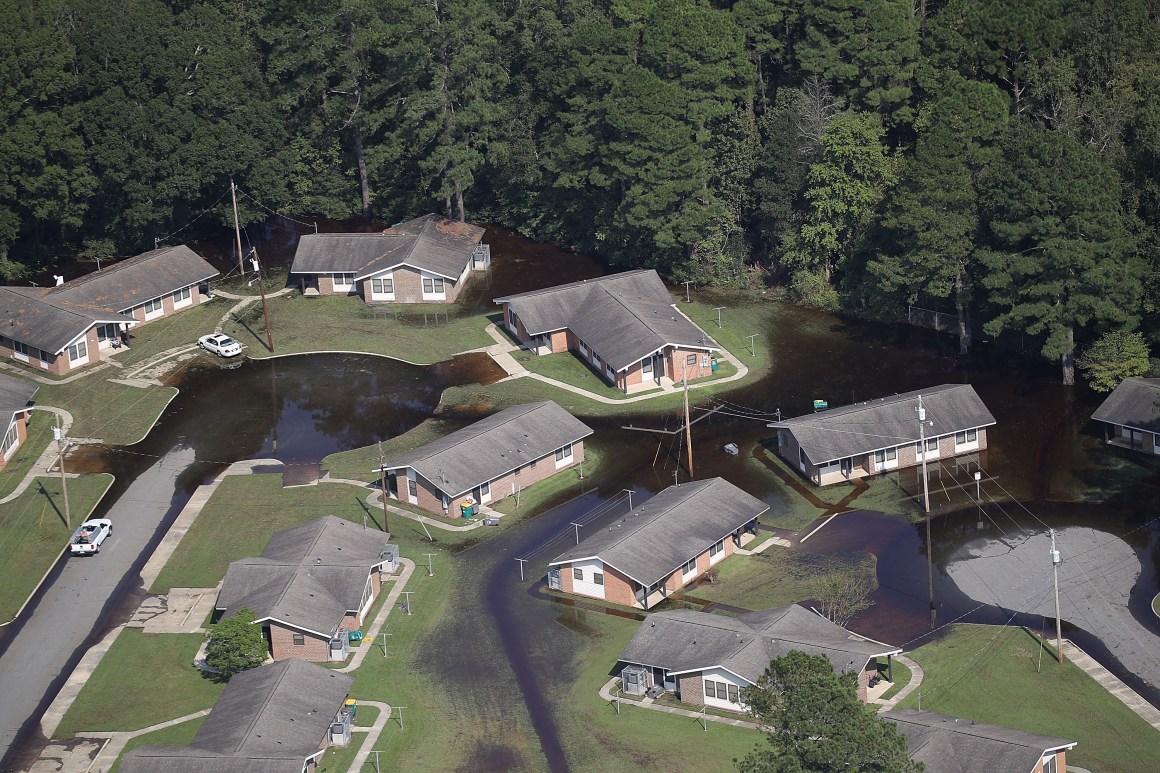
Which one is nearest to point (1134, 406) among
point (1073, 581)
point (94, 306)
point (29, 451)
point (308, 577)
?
point (1073, 581)

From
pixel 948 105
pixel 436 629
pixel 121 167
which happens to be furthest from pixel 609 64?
pixel 436 629

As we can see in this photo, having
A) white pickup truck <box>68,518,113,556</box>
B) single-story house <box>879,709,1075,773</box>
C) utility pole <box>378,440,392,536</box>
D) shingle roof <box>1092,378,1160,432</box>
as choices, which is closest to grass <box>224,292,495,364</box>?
utility pole <box>378,440,392,536</box>

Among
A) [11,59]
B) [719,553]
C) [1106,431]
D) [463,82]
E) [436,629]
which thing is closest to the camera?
[436,629]

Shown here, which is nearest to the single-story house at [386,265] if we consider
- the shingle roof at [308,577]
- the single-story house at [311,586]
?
the single-story house at [311,586]

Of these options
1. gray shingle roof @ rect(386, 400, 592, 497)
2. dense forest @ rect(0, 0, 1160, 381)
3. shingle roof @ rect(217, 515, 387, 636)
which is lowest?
shingle roof @ rect(217, 515, 387, 636)

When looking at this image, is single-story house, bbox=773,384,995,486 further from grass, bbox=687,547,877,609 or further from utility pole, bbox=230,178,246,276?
utility pole, bbox=230,178,246,276

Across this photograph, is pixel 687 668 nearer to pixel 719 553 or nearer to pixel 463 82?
pixel 719 553
